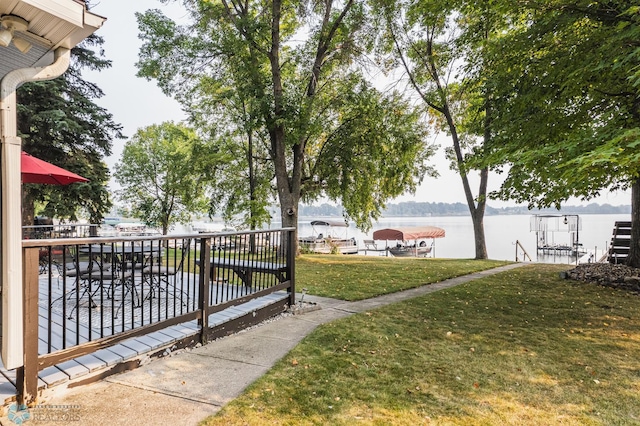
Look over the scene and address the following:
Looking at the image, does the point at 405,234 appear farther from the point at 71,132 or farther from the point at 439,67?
the point at 71,132

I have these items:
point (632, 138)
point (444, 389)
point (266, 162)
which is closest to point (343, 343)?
point (444, 389)

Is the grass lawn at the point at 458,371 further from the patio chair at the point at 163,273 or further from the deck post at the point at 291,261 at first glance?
the patio chair at the point at 163,273

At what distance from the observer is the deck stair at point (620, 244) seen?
10.7 metres

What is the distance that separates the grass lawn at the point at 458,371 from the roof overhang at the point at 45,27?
329cm

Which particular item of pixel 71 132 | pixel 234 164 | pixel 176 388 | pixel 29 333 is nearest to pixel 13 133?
pixel 29 333

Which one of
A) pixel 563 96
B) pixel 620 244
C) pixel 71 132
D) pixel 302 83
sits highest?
pixel 302 83

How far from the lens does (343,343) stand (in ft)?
14.4

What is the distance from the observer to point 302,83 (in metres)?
14.6

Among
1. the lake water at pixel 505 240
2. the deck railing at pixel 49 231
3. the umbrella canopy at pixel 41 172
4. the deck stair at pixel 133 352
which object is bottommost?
the lake water at pixel 505 240

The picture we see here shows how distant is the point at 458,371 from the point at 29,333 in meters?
3.89

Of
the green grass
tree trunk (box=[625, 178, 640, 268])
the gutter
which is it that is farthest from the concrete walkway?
tree trunk (box=[625, 178, 640, 268])

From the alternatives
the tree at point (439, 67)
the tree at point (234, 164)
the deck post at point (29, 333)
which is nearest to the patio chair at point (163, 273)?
the deck post at point (29, 333)

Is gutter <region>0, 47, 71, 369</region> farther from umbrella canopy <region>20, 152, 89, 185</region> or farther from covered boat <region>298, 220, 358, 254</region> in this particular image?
covered boat <region>298, 220, 358, 254</region>

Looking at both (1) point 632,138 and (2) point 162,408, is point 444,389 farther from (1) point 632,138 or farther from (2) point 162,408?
(1) point 632,138
